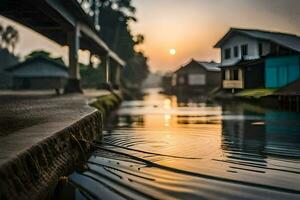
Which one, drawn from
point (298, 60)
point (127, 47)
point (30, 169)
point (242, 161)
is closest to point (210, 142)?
point (242, 161)

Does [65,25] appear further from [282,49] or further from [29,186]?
[29,186]

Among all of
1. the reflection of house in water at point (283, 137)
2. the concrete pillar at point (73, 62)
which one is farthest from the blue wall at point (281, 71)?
the concrete pillar at point (73, 62)

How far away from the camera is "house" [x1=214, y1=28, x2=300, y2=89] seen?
32844mm

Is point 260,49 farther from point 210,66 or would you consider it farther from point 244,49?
point 210,66

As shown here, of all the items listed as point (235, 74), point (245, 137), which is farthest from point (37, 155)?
point (235, 74)

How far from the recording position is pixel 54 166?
645cm

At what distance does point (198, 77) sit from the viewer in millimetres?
60531

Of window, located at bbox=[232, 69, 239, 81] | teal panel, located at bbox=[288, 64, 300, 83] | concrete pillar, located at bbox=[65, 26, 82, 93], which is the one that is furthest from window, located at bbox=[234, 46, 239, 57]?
concrete pillar, located at bbox=[65, 26, 82, 93]

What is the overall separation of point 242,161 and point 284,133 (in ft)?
17.9

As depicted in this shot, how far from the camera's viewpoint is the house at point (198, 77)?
194 feet

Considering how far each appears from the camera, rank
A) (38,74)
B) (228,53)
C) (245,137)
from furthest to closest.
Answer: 1. (38,74)
2. (228,53)
3. (245,137)

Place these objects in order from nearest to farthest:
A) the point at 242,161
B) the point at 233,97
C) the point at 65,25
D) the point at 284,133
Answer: the point at 242,161, the point at 284,133, the point at 65,25, the point at 233,97

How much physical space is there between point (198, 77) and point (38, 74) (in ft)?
80.4

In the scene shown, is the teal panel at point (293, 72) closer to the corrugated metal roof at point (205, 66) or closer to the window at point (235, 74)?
the window at point (235, 74)
